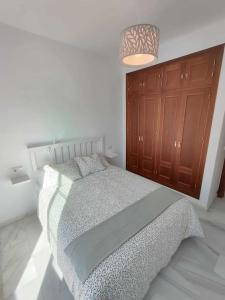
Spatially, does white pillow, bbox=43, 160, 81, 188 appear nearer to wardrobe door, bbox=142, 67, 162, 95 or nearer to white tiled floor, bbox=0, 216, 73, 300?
white tiled floor, bbox=0, 216, 73, 300

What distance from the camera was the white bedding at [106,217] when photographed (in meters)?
1.06

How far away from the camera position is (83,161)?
2463mm

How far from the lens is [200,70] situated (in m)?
2.13

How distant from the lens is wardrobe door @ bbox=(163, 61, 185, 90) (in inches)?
91.4

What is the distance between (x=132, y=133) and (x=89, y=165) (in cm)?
128

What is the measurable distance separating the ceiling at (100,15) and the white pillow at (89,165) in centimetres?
179

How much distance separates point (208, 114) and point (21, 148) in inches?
106

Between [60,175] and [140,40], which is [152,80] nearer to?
[140,40]

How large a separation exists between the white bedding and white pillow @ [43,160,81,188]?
10 centimetres

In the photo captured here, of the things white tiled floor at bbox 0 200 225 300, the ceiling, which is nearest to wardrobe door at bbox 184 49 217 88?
the ceiling

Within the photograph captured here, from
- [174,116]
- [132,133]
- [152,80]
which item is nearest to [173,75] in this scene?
[152,80]

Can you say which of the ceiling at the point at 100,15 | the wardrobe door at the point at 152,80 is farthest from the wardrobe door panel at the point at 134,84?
the ceiling at the point at 100,15

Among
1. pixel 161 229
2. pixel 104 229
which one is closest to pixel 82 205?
pixel 104 229

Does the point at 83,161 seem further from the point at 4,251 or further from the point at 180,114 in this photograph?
the point at 180,114
